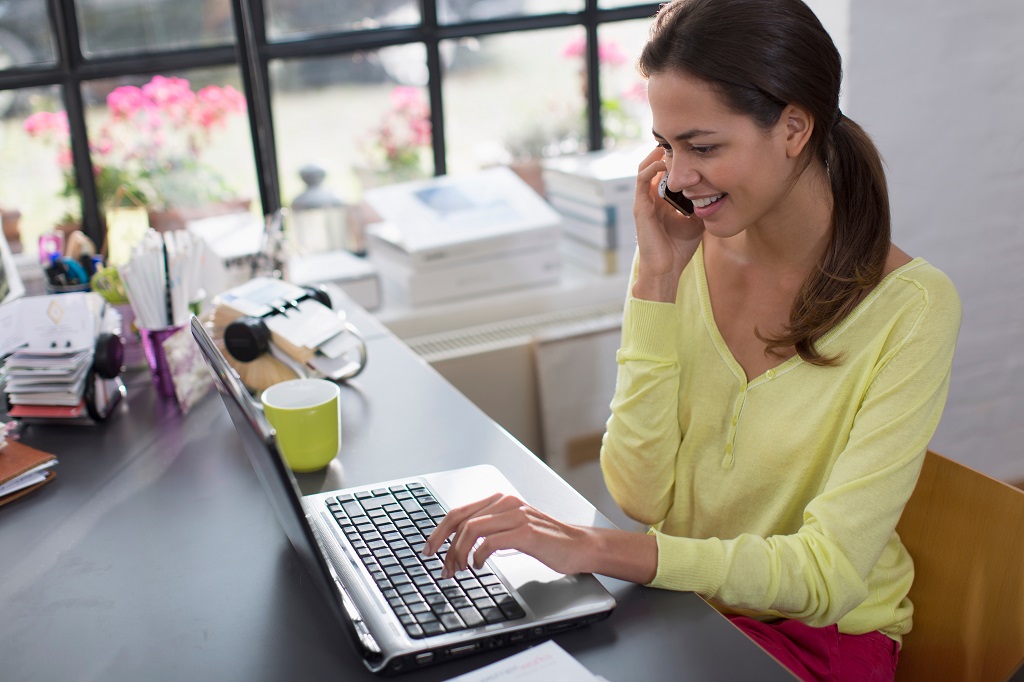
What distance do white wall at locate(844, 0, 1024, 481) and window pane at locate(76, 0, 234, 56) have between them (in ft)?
4.59

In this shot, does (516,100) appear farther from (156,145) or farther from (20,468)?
(20,468)

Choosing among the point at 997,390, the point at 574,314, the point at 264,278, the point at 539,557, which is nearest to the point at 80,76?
the point at 264,278

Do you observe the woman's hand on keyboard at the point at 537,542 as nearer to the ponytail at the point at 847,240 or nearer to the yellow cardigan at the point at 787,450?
the yellow cardigan at the point at 787,450

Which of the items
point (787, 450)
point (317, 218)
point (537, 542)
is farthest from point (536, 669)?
point (317, 218)

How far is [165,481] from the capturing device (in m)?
1.27

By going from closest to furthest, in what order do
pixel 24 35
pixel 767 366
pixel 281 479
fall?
pixel 281 479
pixel 767 366
pixel 24 35

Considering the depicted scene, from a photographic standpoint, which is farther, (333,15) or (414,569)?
(333,15)

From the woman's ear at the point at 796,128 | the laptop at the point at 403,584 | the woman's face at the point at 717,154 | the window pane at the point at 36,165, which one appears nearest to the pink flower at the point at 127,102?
the window pane at the point at 36,165

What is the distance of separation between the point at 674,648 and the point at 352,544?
13.5 inches

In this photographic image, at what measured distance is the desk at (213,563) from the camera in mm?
879

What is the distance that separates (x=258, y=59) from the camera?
2.30m

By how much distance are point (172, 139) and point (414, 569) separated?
65.1 inches

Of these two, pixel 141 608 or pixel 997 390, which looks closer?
pixel 141 608

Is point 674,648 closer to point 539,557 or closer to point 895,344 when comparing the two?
point 539,557
